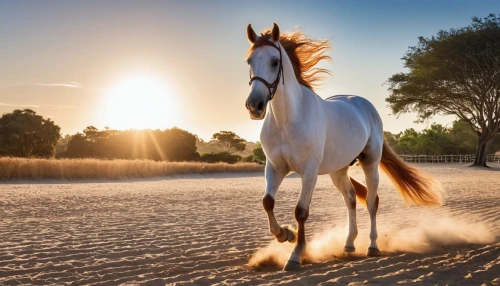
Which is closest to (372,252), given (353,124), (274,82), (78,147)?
(353,124)

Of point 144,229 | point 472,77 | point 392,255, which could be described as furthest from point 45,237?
point 472,77

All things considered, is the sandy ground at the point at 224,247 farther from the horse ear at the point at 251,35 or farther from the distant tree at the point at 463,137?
the distant tree at the point at 463,137

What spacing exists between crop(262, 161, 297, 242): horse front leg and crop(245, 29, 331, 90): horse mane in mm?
1373

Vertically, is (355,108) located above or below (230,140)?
below

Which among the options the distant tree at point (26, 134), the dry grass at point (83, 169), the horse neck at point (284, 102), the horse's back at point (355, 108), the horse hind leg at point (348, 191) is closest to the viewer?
the horse neck at point (284, 102)

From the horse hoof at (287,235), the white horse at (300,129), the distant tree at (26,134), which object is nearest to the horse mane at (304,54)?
the white horse at (300,129)

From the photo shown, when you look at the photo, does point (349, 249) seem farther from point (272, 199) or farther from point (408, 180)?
point (408, 180)

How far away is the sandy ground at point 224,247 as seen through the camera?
418 cm

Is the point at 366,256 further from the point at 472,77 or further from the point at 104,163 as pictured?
the point at 472,77

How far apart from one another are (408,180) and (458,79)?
34239 millimetres

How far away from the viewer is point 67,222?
25.3 ft

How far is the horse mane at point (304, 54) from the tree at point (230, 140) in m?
71.6

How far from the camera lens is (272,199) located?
475 centimetres

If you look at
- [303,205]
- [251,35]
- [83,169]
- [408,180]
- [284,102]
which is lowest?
[303,205]
